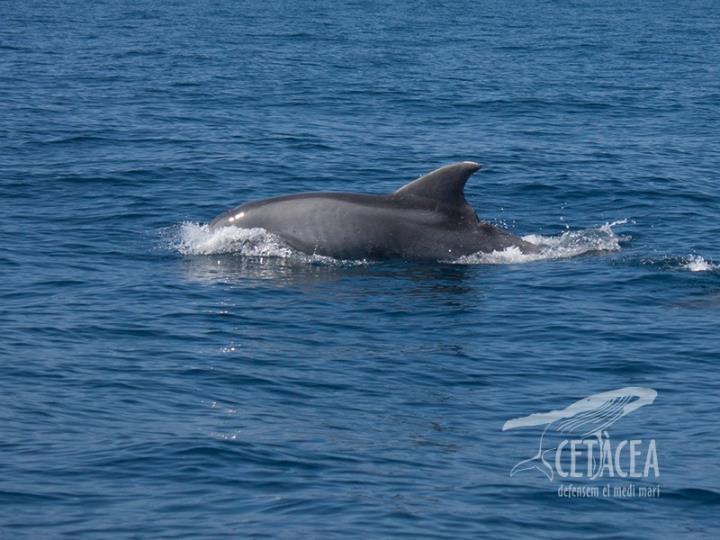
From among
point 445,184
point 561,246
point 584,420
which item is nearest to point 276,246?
point 445,184

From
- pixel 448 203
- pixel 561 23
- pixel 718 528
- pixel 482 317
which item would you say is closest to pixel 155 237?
pixel 448 203

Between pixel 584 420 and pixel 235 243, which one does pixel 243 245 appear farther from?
pixel 584 420

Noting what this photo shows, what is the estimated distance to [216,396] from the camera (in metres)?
17.7

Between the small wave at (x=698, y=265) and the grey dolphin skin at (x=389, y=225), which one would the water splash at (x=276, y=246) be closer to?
the grey dolphin skin at (x=389, y=225)

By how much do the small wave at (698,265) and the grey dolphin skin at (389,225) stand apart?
3218 mm

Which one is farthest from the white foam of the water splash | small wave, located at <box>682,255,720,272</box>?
small wave, located at <box>682,255,720,272</box>

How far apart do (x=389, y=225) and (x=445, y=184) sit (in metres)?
1.23

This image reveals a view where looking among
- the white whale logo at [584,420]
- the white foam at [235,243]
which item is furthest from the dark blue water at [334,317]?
the white whale logo at [584,420]

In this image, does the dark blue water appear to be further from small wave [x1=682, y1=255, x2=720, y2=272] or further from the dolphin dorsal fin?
the dolphin dorsal fin

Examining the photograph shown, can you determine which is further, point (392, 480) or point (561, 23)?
point (561, 23)

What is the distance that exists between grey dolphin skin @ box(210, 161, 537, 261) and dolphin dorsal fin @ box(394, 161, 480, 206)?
0.06ft

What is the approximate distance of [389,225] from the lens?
81.7 ft

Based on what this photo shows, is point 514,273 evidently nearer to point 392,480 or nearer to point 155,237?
point 155,237

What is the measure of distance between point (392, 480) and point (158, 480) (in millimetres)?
2406
